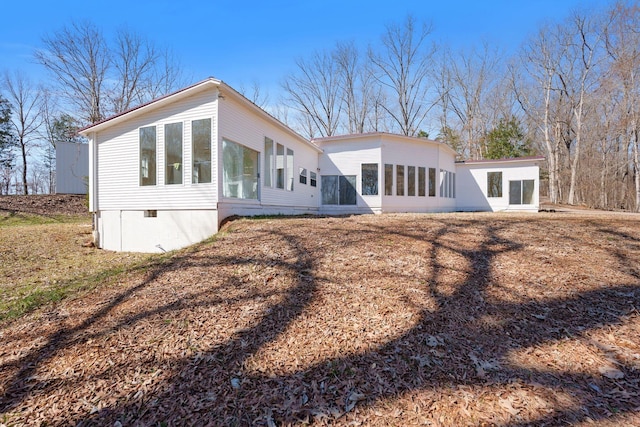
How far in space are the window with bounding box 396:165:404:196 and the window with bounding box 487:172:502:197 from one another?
20.5ft

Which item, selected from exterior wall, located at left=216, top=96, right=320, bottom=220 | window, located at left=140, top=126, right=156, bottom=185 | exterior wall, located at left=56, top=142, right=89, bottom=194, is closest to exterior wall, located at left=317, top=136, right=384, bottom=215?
exterior wall, located at left=216, top=96, right=320, bottom=220

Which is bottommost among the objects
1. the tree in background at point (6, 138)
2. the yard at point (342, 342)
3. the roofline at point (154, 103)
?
the yard at point (342, 342)

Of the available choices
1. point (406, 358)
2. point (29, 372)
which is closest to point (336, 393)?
point (406, 358)

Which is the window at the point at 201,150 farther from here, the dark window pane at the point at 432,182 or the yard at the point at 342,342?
the dark window pane at the point at 432,182

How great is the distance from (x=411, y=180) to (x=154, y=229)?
10.9m

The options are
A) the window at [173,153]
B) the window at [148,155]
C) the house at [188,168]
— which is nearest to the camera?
the house at [188,168]

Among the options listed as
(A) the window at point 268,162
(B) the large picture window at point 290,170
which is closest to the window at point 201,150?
(A) the window at point 268,162

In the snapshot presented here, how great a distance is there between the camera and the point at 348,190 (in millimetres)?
14742

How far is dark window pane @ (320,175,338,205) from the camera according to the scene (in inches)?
587

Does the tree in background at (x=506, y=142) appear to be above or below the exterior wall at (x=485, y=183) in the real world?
above

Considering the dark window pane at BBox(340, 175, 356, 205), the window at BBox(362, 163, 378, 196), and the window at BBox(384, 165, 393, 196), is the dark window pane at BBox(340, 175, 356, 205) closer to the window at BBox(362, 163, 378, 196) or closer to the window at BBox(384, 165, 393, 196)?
the window at BBox(362, 163, 378, 196)

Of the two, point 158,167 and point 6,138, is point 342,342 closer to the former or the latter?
point 158,167

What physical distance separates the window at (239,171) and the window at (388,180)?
651cm

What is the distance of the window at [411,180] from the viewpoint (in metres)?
15.1
